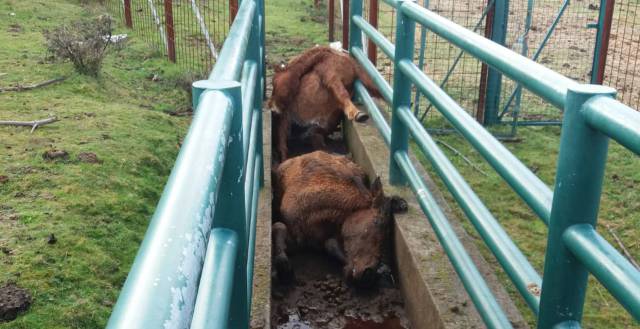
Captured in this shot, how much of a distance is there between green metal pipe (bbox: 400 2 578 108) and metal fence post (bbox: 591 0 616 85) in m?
4.35

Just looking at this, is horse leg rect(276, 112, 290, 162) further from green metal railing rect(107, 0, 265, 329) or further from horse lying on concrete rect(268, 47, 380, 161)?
green metal railing rect(107, 0, 265, 329)

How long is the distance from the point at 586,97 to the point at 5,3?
478 inches

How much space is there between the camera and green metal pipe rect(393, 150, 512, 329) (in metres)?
2.71

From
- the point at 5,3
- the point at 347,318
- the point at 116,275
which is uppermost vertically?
the point at 5,3

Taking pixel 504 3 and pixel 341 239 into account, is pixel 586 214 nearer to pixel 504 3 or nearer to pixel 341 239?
pixel 341 239

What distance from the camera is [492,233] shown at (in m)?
2.61

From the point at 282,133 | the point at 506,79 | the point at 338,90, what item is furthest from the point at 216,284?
the point at 506,79

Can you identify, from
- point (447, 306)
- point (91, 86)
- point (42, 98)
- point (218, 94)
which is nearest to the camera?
point (218, 94)

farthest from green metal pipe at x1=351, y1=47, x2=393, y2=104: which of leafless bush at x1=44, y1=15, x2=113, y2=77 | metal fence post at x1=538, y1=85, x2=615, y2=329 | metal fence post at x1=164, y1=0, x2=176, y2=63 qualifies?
metal fence post at x1=164, y1=0, x2=176, y2=63

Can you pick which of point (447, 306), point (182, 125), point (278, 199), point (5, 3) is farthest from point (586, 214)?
point (5, 3)

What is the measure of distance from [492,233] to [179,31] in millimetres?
9648

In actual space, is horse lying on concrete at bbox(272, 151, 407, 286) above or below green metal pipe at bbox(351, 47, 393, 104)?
below

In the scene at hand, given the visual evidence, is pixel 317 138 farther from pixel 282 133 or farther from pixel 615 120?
pixel 615 120

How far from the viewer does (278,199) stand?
4762mm
